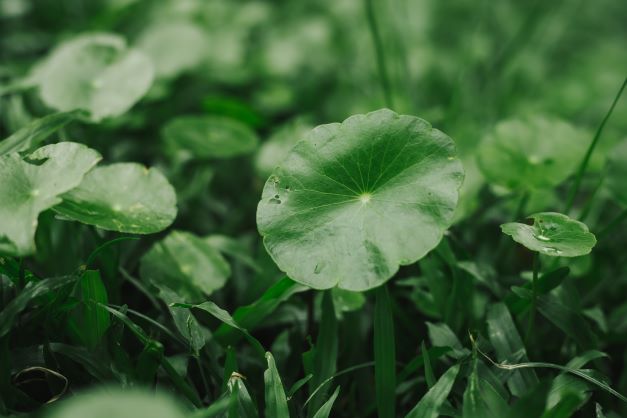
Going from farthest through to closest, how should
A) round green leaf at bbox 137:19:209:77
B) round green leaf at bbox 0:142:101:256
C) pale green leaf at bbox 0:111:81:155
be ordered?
1. round green leaf at bbox 137:19:209:77
2. pale green leaf at bbox 0:111:81:155
3. round green leaf at bbox 0:142:101:256

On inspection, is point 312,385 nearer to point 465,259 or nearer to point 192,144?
point 465,259

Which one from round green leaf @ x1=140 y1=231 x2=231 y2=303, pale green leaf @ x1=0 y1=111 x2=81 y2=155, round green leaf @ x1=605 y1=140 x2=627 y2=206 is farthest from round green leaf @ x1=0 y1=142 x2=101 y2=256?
round green leaf @ x1=605 y1=140 x2=627 y2=206

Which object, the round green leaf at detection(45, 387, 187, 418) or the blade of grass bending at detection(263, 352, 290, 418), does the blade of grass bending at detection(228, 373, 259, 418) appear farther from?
the round green leaf at detection(45, 387, 187, 418)

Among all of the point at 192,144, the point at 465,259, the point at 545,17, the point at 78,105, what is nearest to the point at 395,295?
the point at 465,259

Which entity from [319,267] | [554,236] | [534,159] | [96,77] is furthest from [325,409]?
[96,77]

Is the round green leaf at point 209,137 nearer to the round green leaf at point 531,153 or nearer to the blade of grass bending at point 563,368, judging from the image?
the round green leaf at point 531,153

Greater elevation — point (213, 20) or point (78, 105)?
point (78, 105)

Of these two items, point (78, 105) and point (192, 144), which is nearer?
point (78, 105)

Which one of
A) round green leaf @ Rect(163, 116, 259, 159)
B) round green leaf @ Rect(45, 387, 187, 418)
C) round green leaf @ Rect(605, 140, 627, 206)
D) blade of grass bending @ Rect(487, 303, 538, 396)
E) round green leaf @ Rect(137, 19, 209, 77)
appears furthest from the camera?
round green leaf @ Rect(137, 19, 209, 77)
